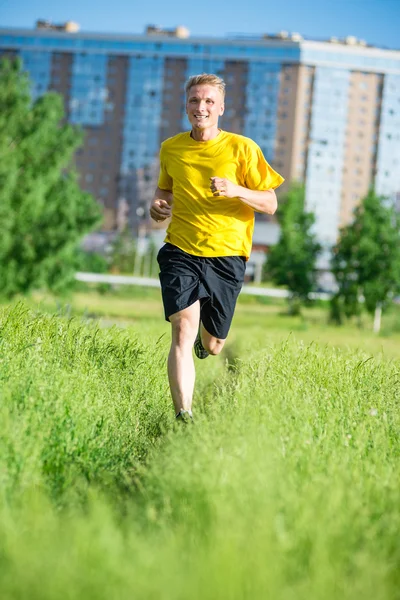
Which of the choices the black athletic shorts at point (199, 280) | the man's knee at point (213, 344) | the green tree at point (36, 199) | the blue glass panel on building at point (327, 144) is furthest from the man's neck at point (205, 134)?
the blue glass panel on building at point (327, 144)

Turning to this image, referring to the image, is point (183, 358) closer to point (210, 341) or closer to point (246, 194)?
point (210, 341)

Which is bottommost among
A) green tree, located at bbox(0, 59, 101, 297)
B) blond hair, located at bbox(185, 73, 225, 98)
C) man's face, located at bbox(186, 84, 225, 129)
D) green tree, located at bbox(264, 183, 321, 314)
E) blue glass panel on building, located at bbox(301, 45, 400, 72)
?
green tree, located at bbox(264, 183, 321, 314)

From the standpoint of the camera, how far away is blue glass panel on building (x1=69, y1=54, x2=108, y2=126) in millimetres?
97625

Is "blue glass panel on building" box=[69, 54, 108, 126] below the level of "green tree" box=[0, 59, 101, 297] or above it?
above

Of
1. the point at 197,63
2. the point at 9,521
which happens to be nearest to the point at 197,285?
the point at 9,521

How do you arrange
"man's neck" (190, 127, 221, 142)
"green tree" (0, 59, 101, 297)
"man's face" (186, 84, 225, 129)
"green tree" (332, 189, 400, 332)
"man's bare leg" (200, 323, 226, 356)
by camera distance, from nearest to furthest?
1. "man's face" (186, 84, 225, 129)
2. "man's neck" (190, 127, 221, 142)
3. "man's bare leg" (200, 323, 226, 356)
4. "green tree" (0, 59, 101, 297)
5. "green tree" (332, 189, 400, 332)

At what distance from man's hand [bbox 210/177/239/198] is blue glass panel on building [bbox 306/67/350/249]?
91.3m

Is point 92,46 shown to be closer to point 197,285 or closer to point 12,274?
point 12,274

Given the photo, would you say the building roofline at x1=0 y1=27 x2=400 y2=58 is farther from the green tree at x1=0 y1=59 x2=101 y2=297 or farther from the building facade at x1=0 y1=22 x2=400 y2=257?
the green tree at x1=0 y1=59 x2=101 y2=297

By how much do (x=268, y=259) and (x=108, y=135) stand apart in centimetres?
5572

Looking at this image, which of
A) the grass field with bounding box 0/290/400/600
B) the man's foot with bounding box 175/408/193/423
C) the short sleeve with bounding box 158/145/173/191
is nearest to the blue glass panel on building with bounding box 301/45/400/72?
the short sleeve with bounding box 158/145/173/191

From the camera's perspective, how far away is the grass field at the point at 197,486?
8.41 ft

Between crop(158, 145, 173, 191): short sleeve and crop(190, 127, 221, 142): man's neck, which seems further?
crop(158, 145, 173, 191): short sleeve

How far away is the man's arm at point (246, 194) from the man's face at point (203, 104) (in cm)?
49
